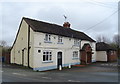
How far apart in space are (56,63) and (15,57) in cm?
819

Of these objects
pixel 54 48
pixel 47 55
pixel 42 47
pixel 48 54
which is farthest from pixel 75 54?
pixel 42 47

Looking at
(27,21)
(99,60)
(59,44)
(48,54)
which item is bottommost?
(99,60)

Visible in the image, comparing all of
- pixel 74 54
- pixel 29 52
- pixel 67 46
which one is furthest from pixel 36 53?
pixel 74 54

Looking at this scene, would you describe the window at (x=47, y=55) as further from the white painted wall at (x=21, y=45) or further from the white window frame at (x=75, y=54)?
the white window frame at (x=75, y=54)

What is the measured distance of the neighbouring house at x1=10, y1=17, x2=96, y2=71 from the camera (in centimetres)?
1852

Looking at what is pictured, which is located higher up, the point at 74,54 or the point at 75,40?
the point at 75,40

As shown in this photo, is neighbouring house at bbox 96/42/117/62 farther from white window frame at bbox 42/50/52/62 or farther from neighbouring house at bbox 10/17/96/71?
white window frame at bbox 42/50/52/62

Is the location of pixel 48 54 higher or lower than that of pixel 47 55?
higher

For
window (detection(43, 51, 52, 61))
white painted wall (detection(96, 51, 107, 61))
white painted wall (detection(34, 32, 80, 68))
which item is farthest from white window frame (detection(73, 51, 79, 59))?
white painted wall (detection(96, 51, 107, 61))

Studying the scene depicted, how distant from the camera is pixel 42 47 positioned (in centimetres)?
1914

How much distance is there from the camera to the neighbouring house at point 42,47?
1852 centimetres

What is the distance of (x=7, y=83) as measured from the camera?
32.2ft

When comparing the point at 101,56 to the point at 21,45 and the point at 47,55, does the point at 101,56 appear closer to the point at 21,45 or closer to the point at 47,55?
the point at 47,55

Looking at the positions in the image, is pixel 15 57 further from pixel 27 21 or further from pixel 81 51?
pixel 81 51
